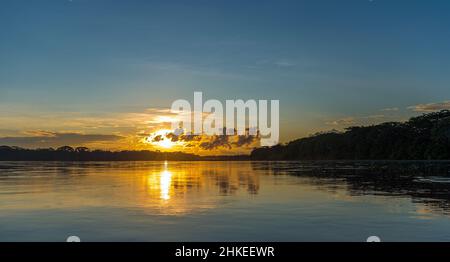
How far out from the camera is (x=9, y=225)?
21.2 metres

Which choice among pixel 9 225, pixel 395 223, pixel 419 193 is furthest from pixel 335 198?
pixel 9 225

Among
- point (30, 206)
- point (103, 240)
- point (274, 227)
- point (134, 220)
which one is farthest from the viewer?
point (30, 206)

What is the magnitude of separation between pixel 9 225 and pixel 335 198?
19841mm

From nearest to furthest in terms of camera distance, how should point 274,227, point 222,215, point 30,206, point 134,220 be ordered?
point 274,227
point 134,220
point 222,215
point 30,206

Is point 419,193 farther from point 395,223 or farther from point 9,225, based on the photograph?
point 9,225

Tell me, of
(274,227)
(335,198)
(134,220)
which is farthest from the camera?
(335,198)
